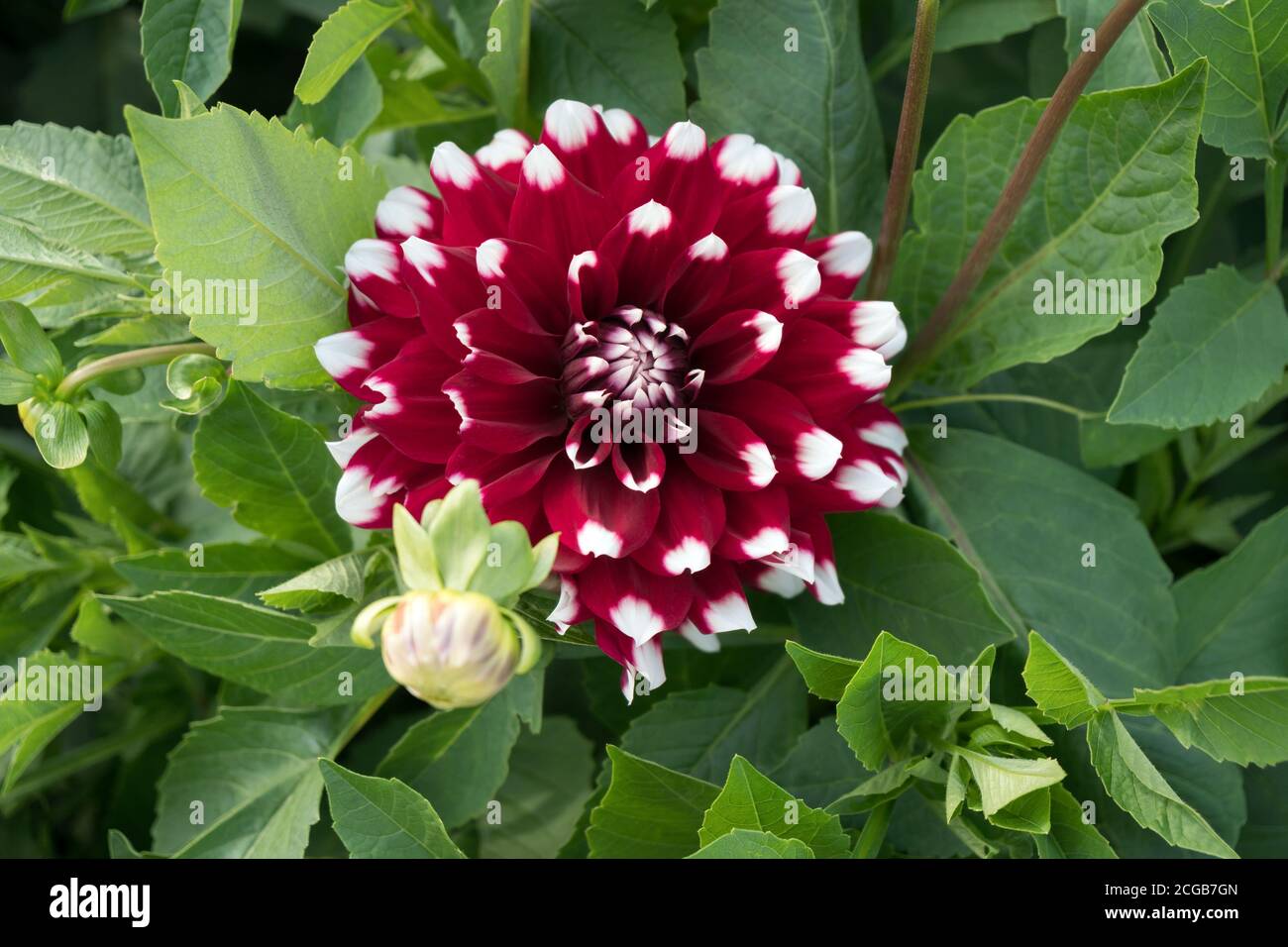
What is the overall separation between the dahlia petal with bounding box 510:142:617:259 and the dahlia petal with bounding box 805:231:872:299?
3.0 inches

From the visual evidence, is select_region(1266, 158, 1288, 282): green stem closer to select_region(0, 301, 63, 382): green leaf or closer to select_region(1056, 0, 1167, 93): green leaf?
select_region(1056, 0, 1167, 93): green leaf

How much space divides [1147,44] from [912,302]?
13 cm

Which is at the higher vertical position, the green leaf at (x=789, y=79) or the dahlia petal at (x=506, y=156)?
the green leaf at (x=789, y=79)

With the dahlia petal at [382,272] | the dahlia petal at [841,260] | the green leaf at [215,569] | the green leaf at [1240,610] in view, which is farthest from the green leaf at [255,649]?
the green leaf at [1240,610]

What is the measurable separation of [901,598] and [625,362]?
14 centimetres

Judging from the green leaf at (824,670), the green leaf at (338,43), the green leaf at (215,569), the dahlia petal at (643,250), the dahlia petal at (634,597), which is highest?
the green leaf at (338,43)

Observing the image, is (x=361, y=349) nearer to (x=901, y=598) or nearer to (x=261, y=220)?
(x=261, y=220)

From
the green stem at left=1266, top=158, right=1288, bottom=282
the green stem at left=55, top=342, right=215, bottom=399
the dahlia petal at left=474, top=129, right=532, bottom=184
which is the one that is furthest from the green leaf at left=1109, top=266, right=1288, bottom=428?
the green stem at left=55, top=342, right=215, bottom=399

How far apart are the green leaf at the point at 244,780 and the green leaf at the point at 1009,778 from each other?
0.82 feet

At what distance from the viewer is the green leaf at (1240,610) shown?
0.50 m

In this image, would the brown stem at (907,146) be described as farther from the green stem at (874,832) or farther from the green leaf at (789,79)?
the green stem at (874,832)

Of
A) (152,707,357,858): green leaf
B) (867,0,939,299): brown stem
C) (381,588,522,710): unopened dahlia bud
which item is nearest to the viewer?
(381,588,522,710): unopened dahlia bud

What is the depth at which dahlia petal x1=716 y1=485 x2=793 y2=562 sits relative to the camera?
378 millimetres

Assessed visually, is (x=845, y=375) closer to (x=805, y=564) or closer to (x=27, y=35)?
(x=805, y=564)
